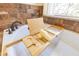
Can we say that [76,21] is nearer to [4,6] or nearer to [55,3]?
[55,3]

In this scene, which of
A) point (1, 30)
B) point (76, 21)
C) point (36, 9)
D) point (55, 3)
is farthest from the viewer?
point (1, 30)

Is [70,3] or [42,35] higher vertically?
[70,3]

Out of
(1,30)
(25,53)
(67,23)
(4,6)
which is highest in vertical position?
(4,6)

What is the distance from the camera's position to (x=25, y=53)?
0.87 meters

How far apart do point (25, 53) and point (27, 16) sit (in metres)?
0.32

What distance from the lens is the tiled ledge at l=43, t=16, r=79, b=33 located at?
773 mm

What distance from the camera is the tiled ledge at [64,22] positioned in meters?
0.77

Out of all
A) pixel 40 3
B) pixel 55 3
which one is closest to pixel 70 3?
pixel 55 3

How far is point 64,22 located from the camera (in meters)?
0.84

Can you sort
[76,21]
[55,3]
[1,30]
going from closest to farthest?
[76,21] → [55,3] → [1,30]

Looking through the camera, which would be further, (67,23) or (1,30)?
(1,30)

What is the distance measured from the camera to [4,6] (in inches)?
38.4

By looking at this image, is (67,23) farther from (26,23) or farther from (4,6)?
(4,6)

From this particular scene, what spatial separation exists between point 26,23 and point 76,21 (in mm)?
438
